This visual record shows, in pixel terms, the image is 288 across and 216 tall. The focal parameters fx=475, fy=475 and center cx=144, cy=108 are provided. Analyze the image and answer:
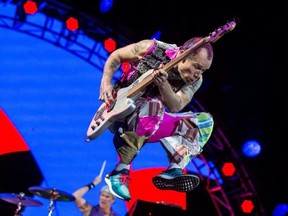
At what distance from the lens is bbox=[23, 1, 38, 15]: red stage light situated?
252 inches

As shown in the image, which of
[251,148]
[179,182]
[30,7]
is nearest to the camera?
[179,182]

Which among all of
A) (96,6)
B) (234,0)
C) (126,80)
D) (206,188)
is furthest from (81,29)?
(126,80)

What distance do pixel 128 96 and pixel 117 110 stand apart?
13cm

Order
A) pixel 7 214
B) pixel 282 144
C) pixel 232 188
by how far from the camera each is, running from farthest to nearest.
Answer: pixel 282 144
pixel 232 188
pixel 7 214

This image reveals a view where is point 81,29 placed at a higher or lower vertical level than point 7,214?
higher

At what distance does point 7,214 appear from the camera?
5.75 metres

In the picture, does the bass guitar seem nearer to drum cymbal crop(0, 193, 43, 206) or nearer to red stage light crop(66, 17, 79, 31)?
drum cymbal crop(0, 193, 43, 206)

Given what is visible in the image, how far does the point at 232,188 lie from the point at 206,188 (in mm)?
464

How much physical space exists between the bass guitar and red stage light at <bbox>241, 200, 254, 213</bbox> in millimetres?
4158

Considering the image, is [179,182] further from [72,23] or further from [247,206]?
[247,206]

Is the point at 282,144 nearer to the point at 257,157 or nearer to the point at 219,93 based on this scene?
the point at 257,157

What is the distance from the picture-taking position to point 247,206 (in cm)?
703

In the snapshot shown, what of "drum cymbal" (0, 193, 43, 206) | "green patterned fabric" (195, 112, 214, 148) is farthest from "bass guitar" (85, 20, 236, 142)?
"drum cymbal" (0, 193, 43, 206)

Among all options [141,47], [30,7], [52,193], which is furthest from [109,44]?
[141,47]
